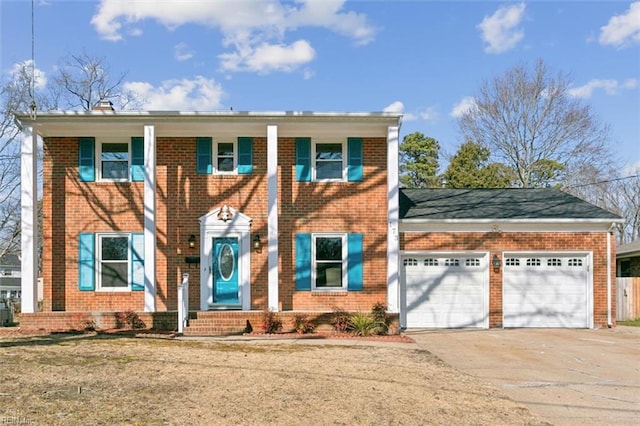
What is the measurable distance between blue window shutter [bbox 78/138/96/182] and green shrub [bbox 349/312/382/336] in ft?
27.5

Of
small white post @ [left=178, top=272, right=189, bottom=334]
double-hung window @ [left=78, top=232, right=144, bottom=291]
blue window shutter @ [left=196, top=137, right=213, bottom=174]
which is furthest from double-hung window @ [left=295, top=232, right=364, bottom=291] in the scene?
double-hung window @ [left=78, top=232, right=144, bottom=291]

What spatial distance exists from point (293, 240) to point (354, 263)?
1.84 metres

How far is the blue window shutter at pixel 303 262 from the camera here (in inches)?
635

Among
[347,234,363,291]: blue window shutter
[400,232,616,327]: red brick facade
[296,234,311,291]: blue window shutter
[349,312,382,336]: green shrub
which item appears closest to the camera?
[349,312,382,336]: green shrub

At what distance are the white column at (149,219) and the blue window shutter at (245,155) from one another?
7.82 ft

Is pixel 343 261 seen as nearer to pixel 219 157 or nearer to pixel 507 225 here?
pixel 219 157

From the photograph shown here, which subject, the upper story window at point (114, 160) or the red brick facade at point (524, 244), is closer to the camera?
the red brick facade at point (524, 244)

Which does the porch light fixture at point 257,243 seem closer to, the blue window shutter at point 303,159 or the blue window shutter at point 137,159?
the blue window shutter at point 303,159

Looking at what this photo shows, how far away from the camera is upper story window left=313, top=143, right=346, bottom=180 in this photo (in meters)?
16.5

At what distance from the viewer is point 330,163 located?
16484 mm

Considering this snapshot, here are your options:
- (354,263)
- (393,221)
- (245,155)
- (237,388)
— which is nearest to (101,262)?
(245,155)

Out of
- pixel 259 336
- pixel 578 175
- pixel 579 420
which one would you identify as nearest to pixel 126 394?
pixel 579 420

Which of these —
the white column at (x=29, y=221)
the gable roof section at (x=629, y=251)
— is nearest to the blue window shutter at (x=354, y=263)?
the white column at (x=29, y=221)

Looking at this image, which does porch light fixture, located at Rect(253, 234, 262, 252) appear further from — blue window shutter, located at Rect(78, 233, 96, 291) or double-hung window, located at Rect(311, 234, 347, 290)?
blue window shutter, located at Rect(78, 233, 96, 291)
